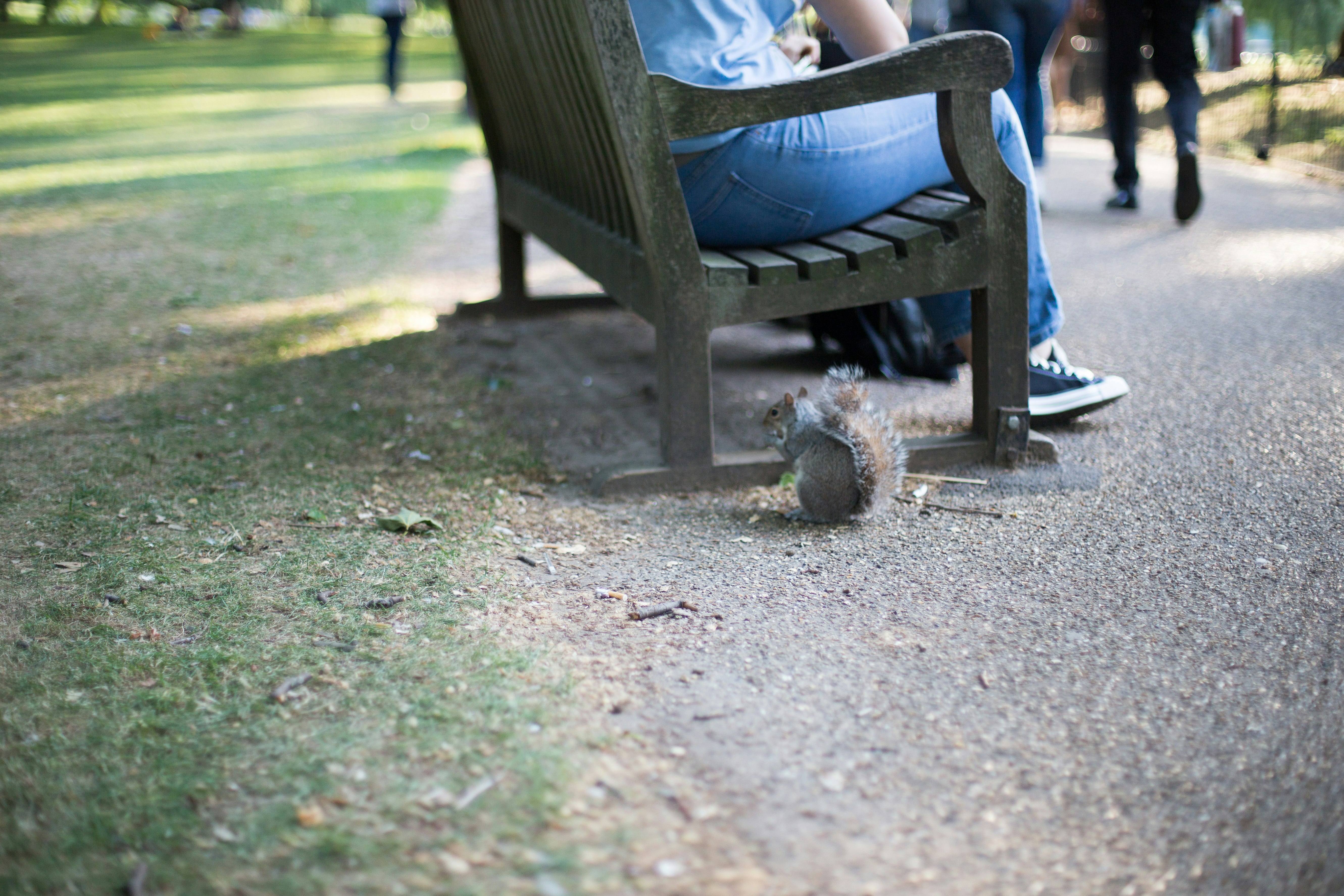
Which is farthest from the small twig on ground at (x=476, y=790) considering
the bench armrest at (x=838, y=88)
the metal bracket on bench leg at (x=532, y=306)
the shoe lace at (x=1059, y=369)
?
the metal bracket on bench leg at (x=532, y=306)

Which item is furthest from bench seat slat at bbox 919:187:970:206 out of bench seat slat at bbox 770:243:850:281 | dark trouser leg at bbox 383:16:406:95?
dark trouser leg at bbox 383:16:406:95

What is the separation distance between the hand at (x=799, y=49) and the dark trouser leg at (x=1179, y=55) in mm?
3121

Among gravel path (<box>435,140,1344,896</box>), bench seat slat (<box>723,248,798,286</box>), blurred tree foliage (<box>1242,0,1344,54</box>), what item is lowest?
gravel path (<box>435,140,1344,896</box>)

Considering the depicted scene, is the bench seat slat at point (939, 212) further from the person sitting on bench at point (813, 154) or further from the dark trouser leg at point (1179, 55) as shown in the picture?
the dark trouser leg at point (1179, 55)

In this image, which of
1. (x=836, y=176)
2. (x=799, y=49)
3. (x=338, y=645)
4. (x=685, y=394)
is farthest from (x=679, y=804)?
(x=799, y=49)

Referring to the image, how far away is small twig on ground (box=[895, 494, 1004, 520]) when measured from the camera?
106 inches

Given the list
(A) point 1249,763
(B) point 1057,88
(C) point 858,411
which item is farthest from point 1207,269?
(B) point 1057,88

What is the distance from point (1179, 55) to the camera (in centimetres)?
620

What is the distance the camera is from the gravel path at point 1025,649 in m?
1.54

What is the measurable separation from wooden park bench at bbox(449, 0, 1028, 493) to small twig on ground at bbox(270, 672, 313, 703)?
1.11m

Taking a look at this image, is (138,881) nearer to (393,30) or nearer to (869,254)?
(869,254)

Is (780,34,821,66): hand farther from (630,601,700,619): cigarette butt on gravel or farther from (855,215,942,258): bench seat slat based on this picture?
(630,601,700,619): cigarette butt on gravel

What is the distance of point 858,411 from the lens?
2.62 m

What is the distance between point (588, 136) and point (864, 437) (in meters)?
1.12
